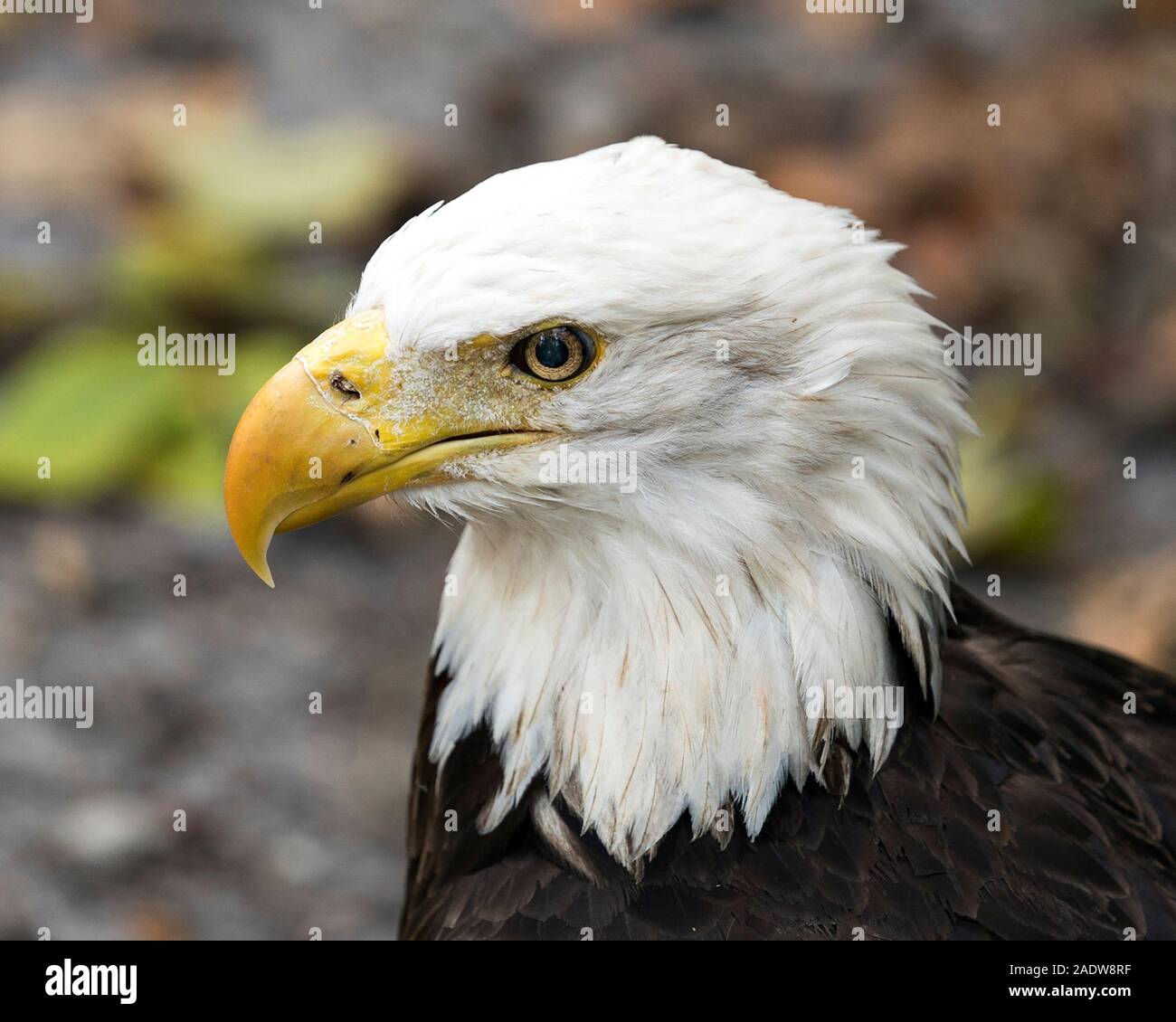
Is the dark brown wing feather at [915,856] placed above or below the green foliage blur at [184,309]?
below

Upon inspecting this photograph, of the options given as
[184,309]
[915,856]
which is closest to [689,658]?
[915,856]

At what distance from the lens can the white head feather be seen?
2.42 metres

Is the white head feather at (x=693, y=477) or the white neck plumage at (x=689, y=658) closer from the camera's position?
the white head feather at (x=693, y=477)

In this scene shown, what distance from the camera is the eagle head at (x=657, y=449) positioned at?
2.43 metres

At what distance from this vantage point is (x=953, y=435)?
265 cm

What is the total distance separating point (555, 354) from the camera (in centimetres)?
246

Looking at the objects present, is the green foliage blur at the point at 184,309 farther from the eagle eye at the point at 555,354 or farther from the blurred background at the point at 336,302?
the eagle eye at the point at 555,354

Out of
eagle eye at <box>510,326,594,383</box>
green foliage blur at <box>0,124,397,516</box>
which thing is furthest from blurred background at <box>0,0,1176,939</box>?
eagle eye at <box>510,326,594,383</box>

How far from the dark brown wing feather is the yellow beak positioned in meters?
0.61

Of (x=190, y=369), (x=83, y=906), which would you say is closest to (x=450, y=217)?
(x=83, y=906)

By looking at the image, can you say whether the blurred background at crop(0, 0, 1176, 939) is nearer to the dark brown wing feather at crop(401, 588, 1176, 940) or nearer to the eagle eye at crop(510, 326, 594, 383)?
the dark brown wing feather at crop(401, 588, 1176, 940)

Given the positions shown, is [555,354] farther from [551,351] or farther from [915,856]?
[915,856]

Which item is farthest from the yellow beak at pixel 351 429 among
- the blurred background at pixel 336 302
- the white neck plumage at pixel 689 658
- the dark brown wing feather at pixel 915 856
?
the blurred background at pixel 336 302

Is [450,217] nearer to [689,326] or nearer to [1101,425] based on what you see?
[689,326]
